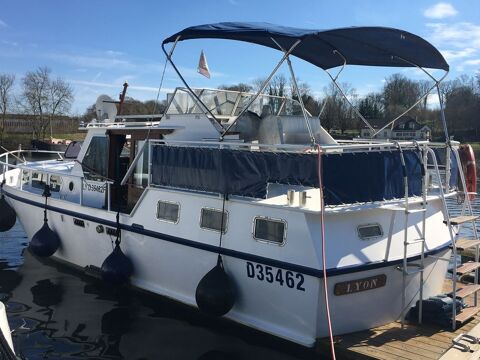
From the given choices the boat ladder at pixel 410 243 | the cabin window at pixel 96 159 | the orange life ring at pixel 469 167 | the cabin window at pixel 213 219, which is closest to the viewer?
the boat ladder at pixel 410 243

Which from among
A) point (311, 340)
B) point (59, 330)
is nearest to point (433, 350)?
point (311, 340)

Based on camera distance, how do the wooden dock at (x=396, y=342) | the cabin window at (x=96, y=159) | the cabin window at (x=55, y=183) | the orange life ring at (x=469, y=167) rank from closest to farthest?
1. the wooden dock at (x=396, y=342)
2. the orange life ring at (x=469, y=167)
3. the cabin window at (x=96, y=159)
4. the cabin window at (x=55, y=183)

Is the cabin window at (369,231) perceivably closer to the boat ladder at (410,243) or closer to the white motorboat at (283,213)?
the white motorboat at (283,213)

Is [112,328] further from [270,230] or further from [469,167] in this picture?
[469,167]

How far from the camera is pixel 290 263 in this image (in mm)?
6406

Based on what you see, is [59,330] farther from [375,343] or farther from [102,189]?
[375,343]

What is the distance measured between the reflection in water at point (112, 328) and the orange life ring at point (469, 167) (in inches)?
165

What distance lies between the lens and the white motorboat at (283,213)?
250 inches

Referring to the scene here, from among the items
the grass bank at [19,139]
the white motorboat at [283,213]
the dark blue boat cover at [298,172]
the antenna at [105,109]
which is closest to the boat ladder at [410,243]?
the white motorboat at [283,213]

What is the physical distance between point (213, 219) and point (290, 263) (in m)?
1.55

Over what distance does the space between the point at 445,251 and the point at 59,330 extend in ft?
20.5

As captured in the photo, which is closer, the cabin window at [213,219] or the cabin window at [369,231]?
the cabin window at [369,231]

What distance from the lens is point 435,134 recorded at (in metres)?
71.2

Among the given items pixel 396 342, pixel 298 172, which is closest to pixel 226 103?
pixel 298 172
